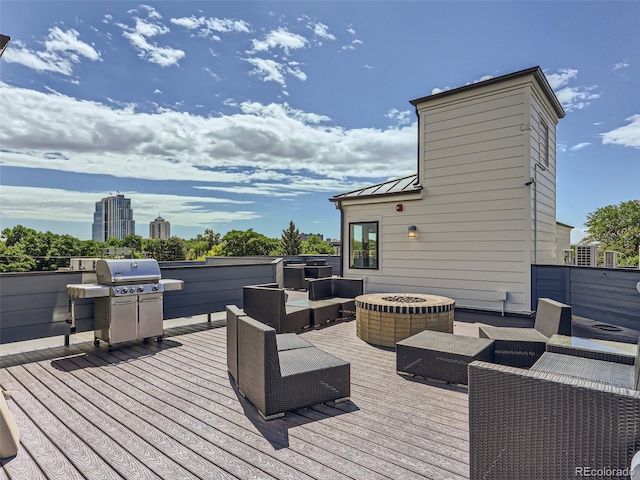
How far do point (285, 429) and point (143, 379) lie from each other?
1.78m

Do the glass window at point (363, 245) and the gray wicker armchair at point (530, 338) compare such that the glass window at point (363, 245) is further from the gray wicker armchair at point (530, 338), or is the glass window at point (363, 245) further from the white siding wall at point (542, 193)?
the gray wicker armchair at point (530, 338)

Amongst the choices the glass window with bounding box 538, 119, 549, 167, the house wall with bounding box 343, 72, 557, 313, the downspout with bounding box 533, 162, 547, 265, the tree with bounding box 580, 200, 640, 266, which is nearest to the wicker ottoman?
the house wall with bounding box 343, 72, 557, 313

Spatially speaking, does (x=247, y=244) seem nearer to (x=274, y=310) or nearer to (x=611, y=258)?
(x=274, y=310)

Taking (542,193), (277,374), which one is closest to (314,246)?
(542,193)

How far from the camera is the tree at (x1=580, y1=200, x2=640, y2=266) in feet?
74.2

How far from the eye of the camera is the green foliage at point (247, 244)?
1027 inches

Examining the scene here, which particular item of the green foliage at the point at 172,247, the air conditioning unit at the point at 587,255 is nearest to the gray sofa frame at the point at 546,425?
the air conditioning unit at the point at 587,255

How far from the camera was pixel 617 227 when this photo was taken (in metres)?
23.8

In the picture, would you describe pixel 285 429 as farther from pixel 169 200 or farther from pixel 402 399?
pixel 169 200

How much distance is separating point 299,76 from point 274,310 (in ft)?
30.0

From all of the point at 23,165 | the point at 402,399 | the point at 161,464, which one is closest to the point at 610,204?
the point at 402,399

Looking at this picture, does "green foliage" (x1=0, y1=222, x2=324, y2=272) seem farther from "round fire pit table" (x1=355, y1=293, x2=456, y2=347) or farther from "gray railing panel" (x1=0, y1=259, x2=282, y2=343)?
"round fire pit table" (x1=355, y1=293, x2=456, y2=347)

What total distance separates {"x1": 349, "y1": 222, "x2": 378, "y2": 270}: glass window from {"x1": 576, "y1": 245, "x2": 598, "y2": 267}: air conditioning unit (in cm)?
433

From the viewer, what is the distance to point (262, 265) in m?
6.91
